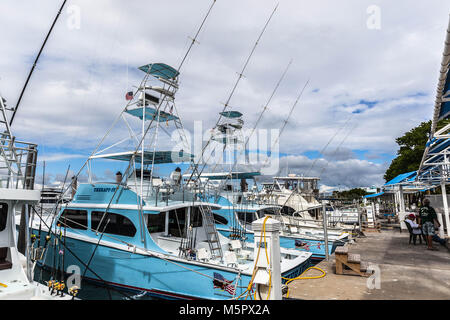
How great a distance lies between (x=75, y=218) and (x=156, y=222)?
3.60m

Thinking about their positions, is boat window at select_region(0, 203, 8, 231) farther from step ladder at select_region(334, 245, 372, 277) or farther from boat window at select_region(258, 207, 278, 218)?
boat window at select_region(258, 207, 278, 218)

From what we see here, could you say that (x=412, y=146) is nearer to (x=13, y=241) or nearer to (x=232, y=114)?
(x=232, y=114)

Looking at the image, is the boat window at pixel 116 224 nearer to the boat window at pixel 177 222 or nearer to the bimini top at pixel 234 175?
the boat window at pixel 177 222

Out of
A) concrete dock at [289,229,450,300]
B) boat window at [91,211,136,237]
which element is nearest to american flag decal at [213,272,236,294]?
concrete dock at [289,229,450,300]

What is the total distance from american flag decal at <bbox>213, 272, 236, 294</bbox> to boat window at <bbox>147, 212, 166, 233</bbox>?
3211 millimetres

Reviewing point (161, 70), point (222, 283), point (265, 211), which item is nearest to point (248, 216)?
point (265, 211)

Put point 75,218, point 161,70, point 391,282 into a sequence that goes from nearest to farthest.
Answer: point 391,282
point 161,70
point 75,218

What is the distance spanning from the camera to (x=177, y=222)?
11.1 metres

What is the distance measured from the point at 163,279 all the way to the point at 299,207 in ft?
58.6

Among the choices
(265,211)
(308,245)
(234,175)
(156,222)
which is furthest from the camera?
(265,211)

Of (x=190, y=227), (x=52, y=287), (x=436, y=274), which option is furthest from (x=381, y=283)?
(x=52, y=287)

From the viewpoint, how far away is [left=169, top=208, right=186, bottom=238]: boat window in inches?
432

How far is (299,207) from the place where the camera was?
24641 millimetres

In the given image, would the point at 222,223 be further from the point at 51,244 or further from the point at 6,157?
the point at 6,157
